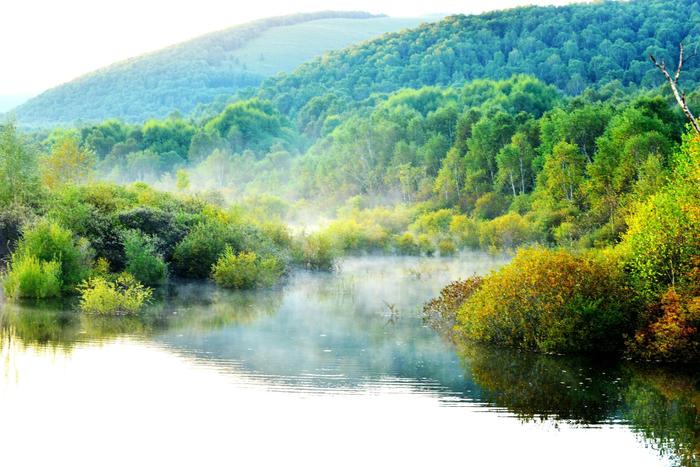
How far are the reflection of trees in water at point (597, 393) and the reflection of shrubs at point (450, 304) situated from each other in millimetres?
4460

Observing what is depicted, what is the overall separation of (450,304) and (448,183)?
61277 mm

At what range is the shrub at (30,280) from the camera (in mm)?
38031

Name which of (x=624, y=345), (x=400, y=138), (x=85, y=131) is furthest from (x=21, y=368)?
(x=85, y=131)

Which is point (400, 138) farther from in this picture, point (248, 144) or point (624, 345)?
point (624, 345)

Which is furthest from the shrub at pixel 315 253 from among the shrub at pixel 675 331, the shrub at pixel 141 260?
the shrub at pixel 675 331

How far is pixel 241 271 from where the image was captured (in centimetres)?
4528

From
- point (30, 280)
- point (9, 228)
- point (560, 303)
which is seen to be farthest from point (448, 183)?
point (560, 303)

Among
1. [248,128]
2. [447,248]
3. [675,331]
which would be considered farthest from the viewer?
[248,128]

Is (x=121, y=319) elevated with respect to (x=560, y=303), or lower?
lower

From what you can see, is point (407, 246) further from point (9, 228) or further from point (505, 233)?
point (9, 228)

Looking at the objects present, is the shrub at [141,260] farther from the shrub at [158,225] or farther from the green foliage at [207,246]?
the green foliage at [207,246]

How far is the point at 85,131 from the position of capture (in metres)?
145

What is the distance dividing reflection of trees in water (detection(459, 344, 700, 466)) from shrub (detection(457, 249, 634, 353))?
69cm

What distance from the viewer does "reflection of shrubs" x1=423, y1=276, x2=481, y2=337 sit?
3130 centimetres
